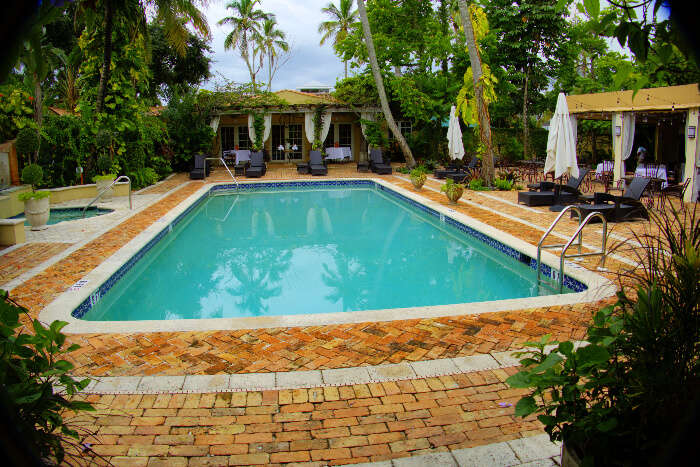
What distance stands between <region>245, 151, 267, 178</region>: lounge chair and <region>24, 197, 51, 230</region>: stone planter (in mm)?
9716

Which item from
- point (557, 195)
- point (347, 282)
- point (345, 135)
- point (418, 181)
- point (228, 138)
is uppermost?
point (345, 135)

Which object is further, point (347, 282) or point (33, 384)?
point (347, 282)

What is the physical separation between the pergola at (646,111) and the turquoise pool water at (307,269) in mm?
5100

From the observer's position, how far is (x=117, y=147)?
14617mm

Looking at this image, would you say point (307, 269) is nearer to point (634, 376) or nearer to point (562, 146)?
point (562, 146)

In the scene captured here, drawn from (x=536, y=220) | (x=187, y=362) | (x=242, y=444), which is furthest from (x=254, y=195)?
(x=242, y=444)

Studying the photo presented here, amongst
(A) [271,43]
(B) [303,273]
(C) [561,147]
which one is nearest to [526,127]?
(C) [561,147]

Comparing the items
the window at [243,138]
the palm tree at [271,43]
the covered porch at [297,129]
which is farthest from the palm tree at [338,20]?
the window at [243,138]

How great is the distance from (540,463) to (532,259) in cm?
501

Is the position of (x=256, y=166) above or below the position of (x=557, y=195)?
above

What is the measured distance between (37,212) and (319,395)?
797 centimetres

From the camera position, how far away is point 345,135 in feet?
79.0

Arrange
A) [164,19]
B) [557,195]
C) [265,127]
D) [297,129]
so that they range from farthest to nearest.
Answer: [297,129] < [265,127] < [164,19] < [557,195]

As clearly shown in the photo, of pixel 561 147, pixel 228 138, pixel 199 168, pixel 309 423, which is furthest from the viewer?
pixel 228 138
